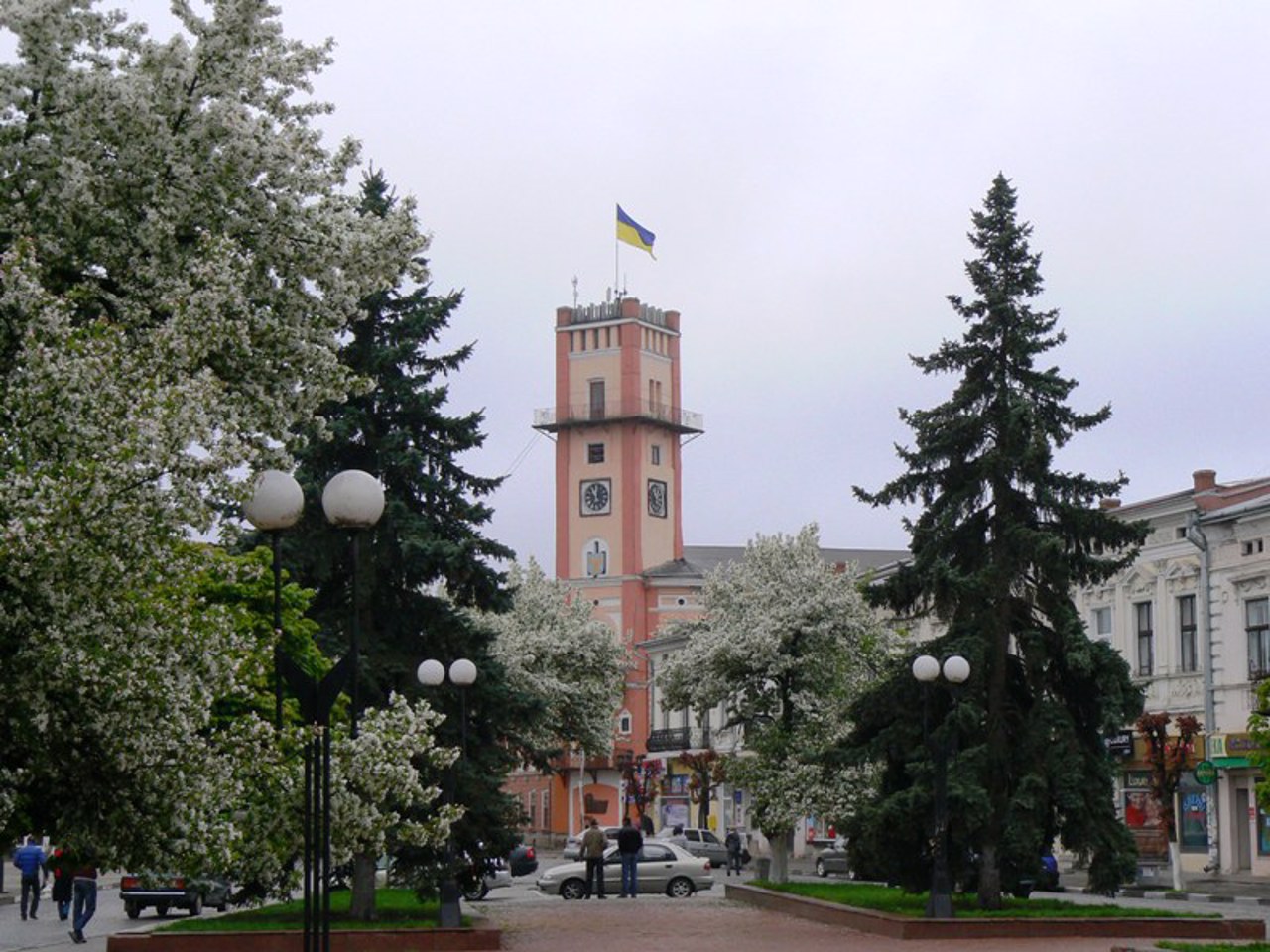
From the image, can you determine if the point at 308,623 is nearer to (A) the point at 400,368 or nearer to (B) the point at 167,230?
(A) the point at 400,368

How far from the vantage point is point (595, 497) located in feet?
301

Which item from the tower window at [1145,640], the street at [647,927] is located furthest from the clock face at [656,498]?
the street at [647,927]

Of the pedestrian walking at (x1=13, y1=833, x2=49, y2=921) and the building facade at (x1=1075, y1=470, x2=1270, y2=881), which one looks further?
the building facade at (x1=1075, y1=470, x2=1270, y2=881)

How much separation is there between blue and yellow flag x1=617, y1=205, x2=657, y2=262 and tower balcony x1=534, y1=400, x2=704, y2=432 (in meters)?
7.67

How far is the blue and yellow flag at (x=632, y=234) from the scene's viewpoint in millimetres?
87050

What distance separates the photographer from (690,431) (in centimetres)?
9375

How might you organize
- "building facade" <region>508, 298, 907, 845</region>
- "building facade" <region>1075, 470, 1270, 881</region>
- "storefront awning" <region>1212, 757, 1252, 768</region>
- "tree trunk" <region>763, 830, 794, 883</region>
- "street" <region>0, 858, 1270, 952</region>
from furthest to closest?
"building facade" <region>508, 298, 907, 845</region>, "building facade" <region>1075, 470, 1270, 881</region>, "storefront awning" <region>1212, 757, 1252, 768</region>, "tree trunk" <region>763, 830, 794, 883</region>, "street" <region>0, 858, 1270, 952</region>

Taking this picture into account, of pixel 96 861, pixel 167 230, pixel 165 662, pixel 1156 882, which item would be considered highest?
pixel 167 230

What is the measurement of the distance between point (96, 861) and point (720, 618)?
2852 centimetres

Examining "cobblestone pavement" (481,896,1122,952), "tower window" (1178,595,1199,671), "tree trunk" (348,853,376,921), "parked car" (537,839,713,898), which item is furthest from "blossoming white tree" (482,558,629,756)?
"tree trunk" (348,853,376,921)

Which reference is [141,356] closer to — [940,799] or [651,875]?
[940,799]

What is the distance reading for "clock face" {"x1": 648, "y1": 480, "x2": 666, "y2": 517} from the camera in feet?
303

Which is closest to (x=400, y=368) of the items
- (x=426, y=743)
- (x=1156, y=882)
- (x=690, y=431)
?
(x=426, y=743)

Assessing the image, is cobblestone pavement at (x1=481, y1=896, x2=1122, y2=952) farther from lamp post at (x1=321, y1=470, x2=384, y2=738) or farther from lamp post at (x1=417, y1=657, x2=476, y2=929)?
lamp post at (x1=321, y1=470, x2=384, y2=738)
